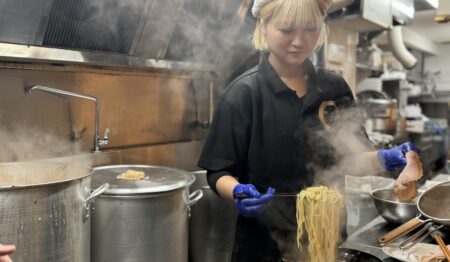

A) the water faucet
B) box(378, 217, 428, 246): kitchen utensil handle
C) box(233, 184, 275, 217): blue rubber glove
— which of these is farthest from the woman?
the water faucet

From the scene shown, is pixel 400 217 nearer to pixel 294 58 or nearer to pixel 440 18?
pixel 294 58

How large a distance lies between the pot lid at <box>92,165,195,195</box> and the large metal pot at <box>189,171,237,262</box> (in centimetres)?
32

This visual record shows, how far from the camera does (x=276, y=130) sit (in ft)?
6.03

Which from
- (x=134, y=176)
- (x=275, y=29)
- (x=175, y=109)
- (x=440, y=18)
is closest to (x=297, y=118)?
(x=275, y=29)

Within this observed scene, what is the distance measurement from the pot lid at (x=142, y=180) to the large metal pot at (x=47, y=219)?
0.27 meters

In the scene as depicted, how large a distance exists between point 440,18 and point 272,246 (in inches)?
70.6

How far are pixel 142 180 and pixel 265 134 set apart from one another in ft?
2.63

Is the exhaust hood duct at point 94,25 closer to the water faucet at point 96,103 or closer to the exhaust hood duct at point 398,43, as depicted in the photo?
the water faucet at point 96,103

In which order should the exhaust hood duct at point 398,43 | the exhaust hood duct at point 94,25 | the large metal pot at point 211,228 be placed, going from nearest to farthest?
the exhaust hood duct at point 94,25
the large metal pot at point 211,228
the exhaust hood duct at point 398,43

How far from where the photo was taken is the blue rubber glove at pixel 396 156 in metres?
1.80

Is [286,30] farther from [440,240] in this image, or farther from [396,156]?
[440,240]

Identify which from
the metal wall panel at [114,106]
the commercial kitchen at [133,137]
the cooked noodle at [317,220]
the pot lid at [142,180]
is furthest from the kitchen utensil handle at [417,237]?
the metal wall panel at [114,106]

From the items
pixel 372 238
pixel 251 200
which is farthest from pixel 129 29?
pixel 372 238

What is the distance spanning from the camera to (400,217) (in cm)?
190
